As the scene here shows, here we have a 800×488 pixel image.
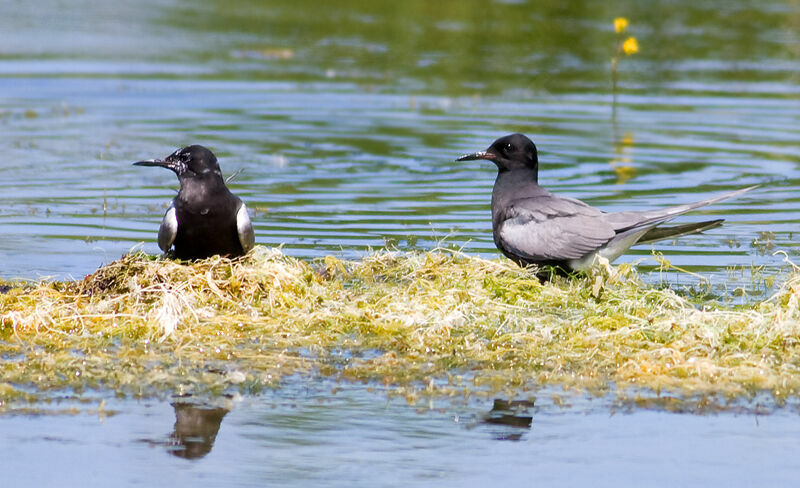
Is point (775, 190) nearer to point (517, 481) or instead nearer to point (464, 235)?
point (464, 235)

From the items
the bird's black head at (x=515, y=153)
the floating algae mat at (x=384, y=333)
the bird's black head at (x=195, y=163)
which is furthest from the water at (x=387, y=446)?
the bird's black head at (x=515, y=153)

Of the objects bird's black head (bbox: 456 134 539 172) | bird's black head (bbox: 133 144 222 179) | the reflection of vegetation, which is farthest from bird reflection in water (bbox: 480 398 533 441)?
the reflection of vegetation

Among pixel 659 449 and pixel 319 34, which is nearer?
pixel 659 449

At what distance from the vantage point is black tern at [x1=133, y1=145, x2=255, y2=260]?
843 cm

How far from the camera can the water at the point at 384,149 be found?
588 cm

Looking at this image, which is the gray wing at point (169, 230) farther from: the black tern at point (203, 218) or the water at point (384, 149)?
the water at point (384, 149)

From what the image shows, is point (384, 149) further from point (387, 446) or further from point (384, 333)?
point (387, 446)

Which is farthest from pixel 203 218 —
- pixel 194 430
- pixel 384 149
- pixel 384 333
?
pixel 384 149

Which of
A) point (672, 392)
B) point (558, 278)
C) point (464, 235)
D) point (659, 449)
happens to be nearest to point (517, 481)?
point (659, 449)

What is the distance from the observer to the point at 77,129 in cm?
1577

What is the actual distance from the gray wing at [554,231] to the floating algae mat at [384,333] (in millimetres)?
161

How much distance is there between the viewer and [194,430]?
20.0 feet

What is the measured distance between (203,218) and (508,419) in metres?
2.83

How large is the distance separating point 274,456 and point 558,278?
3.35 metres
